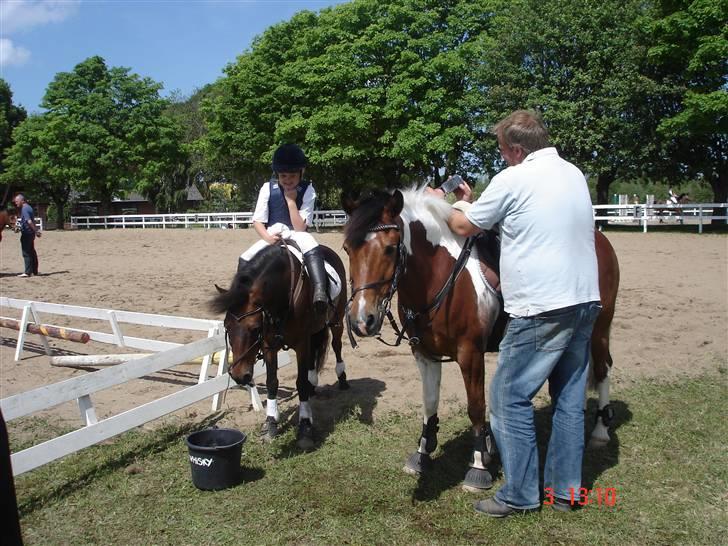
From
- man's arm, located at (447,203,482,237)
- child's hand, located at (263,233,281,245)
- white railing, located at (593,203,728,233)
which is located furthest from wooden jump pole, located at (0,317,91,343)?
white railing, located at (593,203,728,233)

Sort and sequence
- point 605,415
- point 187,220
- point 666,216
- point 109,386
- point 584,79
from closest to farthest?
point 109,386 → point 605,415 → point 584,79 → point 666,216 → point 187,220

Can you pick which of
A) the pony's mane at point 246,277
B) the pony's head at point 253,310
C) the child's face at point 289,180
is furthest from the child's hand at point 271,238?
the child's face at point 289,180

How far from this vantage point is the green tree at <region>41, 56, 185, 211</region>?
132 ft

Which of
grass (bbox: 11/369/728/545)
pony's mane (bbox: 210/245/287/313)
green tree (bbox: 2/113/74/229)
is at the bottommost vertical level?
grass (bbox: 11/369/728/545)

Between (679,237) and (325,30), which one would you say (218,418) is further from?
(325,30)

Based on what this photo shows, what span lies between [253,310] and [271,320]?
0.71 ft

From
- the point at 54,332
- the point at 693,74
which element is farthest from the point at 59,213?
the point at 693,74

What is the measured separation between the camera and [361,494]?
3.91m

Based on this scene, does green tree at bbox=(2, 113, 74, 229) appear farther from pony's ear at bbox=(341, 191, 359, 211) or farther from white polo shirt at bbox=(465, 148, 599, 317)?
white polo shirt at bbox=(465, 148, 599, 317)

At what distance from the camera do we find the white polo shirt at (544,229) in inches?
129

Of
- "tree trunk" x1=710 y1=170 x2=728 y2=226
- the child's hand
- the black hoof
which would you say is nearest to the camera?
the black hoof

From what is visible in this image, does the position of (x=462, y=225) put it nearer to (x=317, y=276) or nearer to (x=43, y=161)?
(x=317, y=276)

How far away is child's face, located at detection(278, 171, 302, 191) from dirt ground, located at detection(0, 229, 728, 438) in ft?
4.58

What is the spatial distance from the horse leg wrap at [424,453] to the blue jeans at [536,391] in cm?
72
